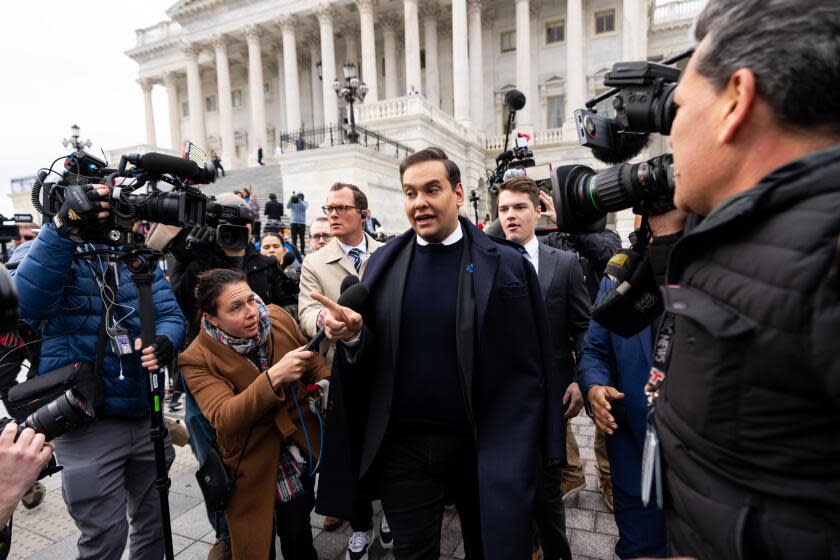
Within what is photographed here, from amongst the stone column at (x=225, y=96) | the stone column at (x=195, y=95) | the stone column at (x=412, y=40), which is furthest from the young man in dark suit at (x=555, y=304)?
the stone column at (x=195, y=95)

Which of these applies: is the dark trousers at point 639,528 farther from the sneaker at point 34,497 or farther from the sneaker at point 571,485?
the sneaker at point 34,497

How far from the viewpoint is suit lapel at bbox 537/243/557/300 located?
308 centimetres

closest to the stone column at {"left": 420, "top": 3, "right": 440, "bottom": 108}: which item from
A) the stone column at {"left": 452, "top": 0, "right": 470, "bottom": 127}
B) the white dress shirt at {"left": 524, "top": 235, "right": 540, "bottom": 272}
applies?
the stone column at {"left": 452, "top": 0, "right": 470, "bottom": 127}

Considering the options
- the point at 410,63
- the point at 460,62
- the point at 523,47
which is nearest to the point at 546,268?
the point at 460,62

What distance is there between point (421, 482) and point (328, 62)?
31249mm

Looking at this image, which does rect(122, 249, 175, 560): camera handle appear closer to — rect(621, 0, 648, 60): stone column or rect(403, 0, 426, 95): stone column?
rect(403, 0, 426, 95): stone column

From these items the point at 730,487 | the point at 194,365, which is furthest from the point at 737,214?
the point at 194,365

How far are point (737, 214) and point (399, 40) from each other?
120 ft

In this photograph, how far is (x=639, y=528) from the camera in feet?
6.97

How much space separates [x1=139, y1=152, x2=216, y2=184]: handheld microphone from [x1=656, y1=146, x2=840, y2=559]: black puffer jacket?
2.44 m

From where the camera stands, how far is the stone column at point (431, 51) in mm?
30516

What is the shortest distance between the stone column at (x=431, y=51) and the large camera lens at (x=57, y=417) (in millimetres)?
31562

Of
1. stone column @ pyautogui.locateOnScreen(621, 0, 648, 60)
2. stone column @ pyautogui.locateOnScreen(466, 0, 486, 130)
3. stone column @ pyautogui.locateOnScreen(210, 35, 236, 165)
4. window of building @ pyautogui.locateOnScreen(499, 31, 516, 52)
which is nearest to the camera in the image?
stone column @ pyautogui.locateOnScreen(621, 0, 648, 60)

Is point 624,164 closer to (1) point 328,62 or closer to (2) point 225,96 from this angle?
(1) point 328,62
